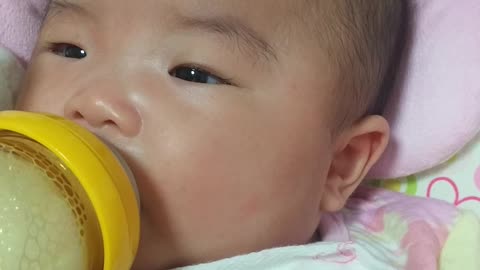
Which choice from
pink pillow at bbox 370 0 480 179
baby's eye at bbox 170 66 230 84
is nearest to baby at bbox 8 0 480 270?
baby's eye at bbox 170 66 230 84

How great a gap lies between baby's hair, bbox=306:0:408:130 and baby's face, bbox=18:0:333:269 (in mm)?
39

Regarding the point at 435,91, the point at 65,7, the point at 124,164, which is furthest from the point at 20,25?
the point at 435,91

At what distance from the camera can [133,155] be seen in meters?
1.00

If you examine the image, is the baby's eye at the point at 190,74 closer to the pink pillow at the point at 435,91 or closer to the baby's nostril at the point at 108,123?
the baby's nostril at the point at 108,123

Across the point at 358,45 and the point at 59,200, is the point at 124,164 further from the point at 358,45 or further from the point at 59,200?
the point at 358,45

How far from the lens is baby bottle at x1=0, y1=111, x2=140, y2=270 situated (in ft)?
2.45

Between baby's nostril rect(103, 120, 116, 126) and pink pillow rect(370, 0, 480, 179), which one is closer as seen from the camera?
baby's nostril rect(103, 120, 116, 126)

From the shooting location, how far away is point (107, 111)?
3.29 feet

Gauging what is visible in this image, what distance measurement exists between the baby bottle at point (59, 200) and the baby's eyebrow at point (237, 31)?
0.26 meters

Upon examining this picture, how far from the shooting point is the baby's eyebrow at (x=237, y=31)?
1.07 metres

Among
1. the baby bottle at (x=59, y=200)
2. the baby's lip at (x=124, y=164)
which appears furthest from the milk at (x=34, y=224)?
the baby's lip at (x=124, y=164)

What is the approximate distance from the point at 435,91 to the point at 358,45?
255 millimetres

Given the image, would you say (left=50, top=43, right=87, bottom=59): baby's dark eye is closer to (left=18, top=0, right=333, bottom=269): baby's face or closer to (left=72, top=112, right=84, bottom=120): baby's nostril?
(left=18, top=0, right=333, bottom=269): baby's face

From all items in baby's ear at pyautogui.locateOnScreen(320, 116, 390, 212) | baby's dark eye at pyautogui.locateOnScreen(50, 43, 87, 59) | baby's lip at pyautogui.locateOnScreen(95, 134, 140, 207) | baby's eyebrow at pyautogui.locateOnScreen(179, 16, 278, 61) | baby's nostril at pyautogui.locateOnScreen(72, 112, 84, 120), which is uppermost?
baby's dark eye at pyautogui.locateOnScreen(50, 43, 87, 59)
